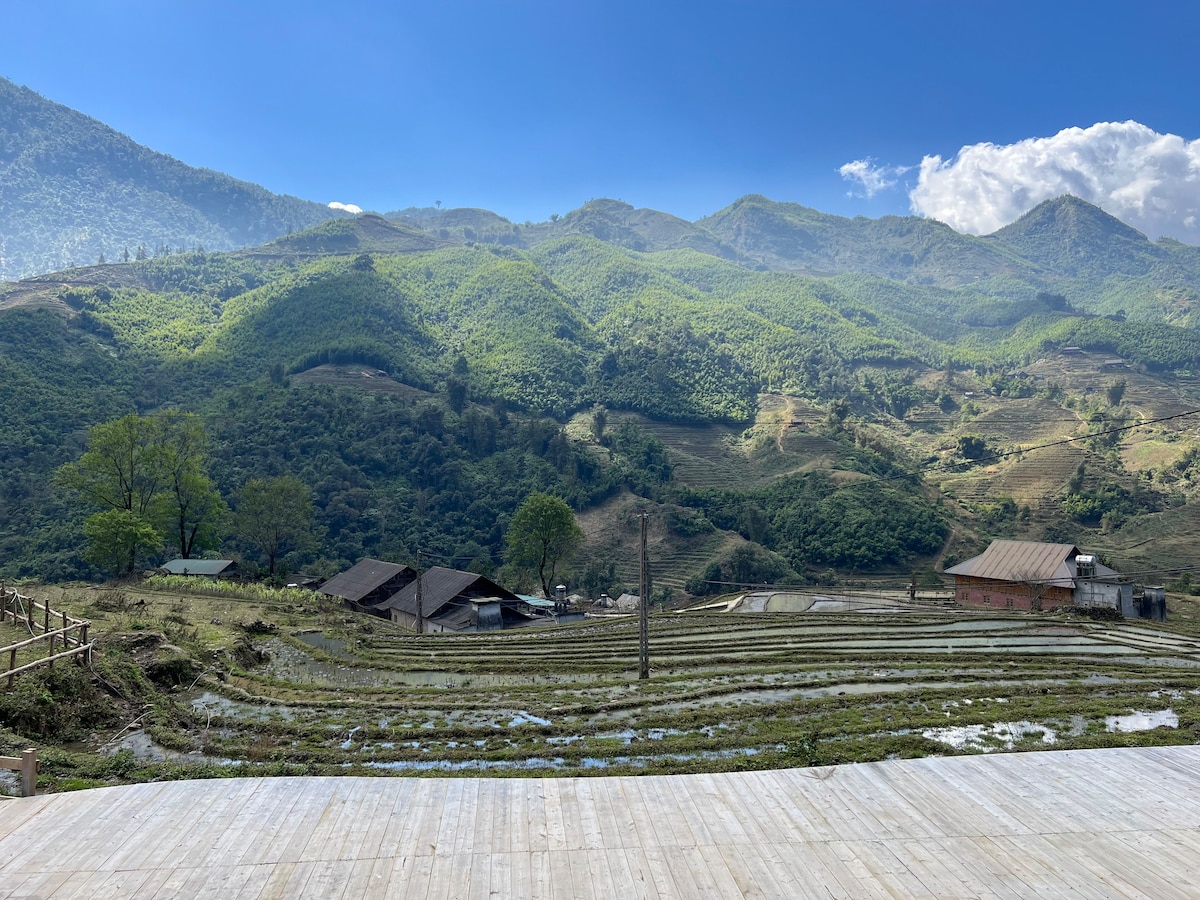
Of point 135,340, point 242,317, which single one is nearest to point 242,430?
point 135,340

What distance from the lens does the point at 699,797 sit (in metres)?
10.1

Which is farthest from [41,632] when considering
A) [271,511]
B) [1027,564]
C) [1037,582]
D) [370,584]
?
[1027,564]

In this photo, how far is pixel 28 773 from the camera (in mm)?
9516

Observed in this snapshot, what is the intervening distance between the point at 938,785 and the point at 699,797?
364 centimetres

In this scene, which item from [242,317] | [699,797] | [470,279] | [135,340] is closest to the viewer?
[699,797]

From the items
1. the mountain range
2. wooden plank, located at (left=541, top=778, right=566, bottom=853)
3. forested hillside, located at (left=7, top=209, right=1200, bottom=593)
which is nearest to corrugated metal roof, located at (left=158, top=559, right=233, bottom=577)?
forested hillside, located at (left=7, top=209, right=1200, bottom=593)

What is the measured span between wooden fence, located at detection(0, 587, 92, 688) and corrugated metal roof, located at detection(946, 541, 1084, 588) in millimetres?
42577

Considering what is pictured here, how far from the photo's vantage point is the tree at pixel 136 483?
43.8 meters

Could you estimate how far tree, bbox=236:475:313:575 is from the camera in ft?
182

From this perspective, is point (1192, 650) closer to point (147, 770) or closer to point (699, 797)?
point (699, 797)

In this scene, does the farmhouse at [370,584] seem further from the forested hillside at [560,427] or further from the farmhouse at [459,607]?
the forested hillside at [560,427]

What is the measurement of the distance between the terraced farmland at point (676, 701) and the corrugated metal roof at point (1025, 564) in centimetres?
728

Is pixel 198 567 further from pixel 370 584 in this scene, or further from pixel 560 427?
pixel 560 427

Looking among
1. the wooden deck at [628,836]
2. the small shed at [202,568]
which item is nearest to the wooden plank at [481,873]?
the wooden deck at [628,836]
